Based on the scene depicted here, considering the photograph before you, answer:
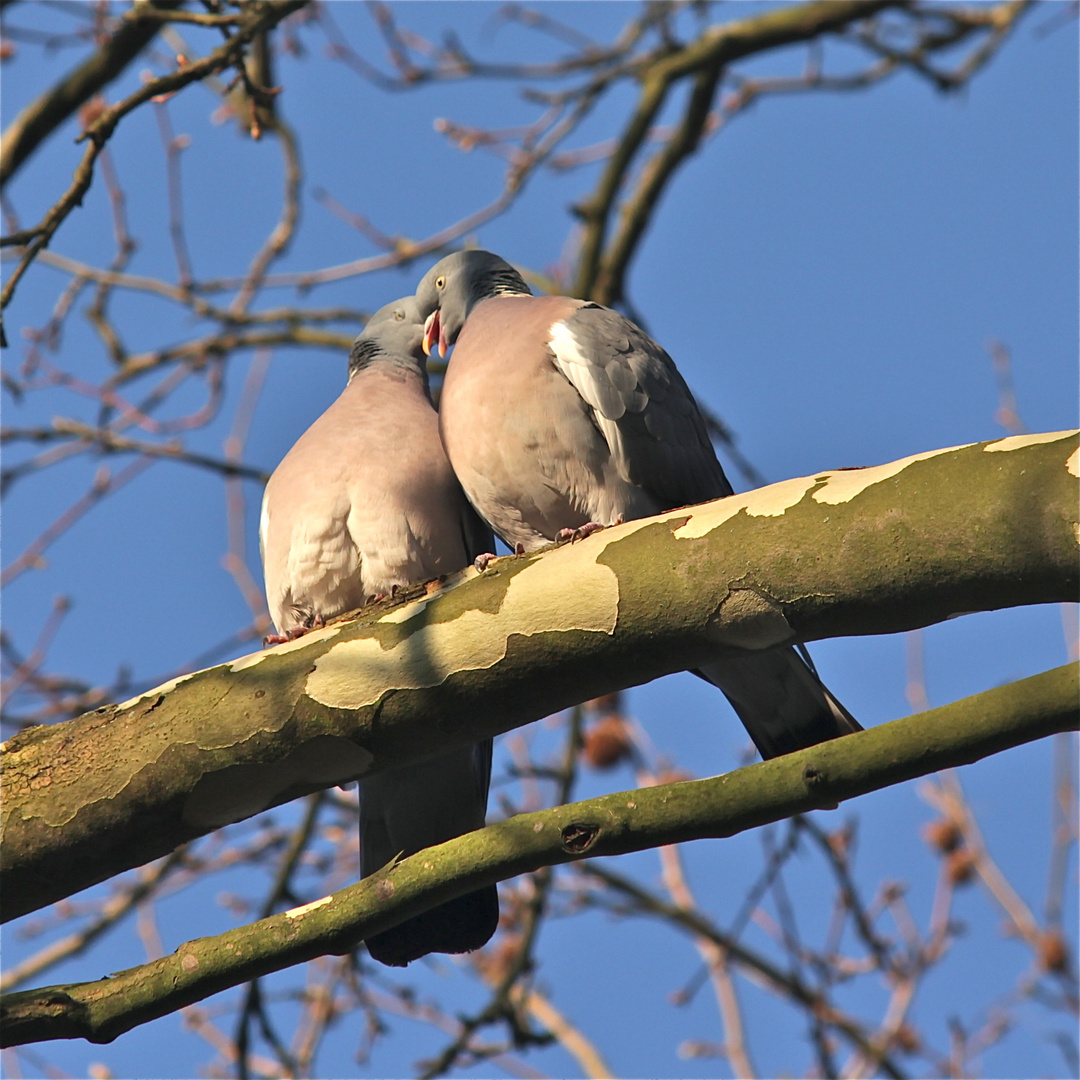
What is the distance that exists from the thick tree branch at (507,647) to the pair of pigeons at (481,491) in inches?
32.8

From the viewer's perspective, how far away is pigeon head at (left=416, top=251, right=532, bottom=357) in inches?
168

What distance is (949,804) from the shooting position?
6.48m

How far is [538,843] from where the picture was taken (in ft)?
6.78

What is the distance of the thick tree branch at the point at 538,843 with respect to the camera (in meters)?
1.97

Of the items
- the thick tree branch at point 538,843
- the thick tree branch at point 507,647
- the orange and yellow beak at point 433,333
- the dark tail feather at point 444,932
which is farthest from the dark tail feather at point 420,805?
the orange and yellow beak at point 433,333

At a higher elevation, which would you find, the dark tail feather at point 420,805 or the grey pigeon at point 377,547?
the grey pigeon at point 377,547

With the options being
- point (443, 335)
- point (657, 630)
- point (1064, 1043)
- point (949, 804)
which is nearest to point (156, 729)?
point (657, 630)

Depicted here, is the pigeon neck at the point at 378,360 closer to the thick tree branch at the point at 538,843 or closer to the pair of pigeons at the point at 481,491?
the pair of pigeons at the point at 481,491

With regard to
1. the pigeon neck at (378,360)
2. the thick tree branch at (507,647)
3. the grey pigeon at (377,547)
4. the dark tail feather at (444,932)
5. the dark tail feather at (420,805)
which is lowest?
the dark tail feather at (444,932)

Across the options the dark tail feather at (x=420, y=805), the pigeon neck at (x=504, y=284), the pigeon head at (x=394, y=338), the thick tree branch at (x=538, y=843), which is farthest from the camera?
the pigeon head at (x=394, y=338)

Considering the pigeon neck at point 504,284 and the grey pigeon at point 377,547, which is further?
the pigeon neck at point 504,284

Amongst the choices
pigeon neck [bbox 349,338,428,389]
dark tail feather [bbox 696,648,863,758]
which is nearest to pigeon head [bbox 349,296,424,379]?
pigeon neck [bbox 349,338,428,389]

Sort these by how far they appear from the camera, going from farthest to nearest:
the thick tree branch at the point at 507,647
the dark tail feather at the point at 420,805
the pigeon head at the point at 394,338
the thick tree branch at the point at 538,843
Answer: the pigeon head at the point at 394,338 < the dark tail feather at the point at 420,805 < the thick tree branch at the point at 507,647 < the thick tree branch at the point at 538,843

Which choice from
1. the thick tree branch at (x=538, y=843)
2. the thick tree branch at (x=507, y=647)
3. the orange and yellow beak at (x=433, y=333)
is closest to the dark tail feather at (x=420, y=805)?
the thick tree branch at (x=507, y=647)
